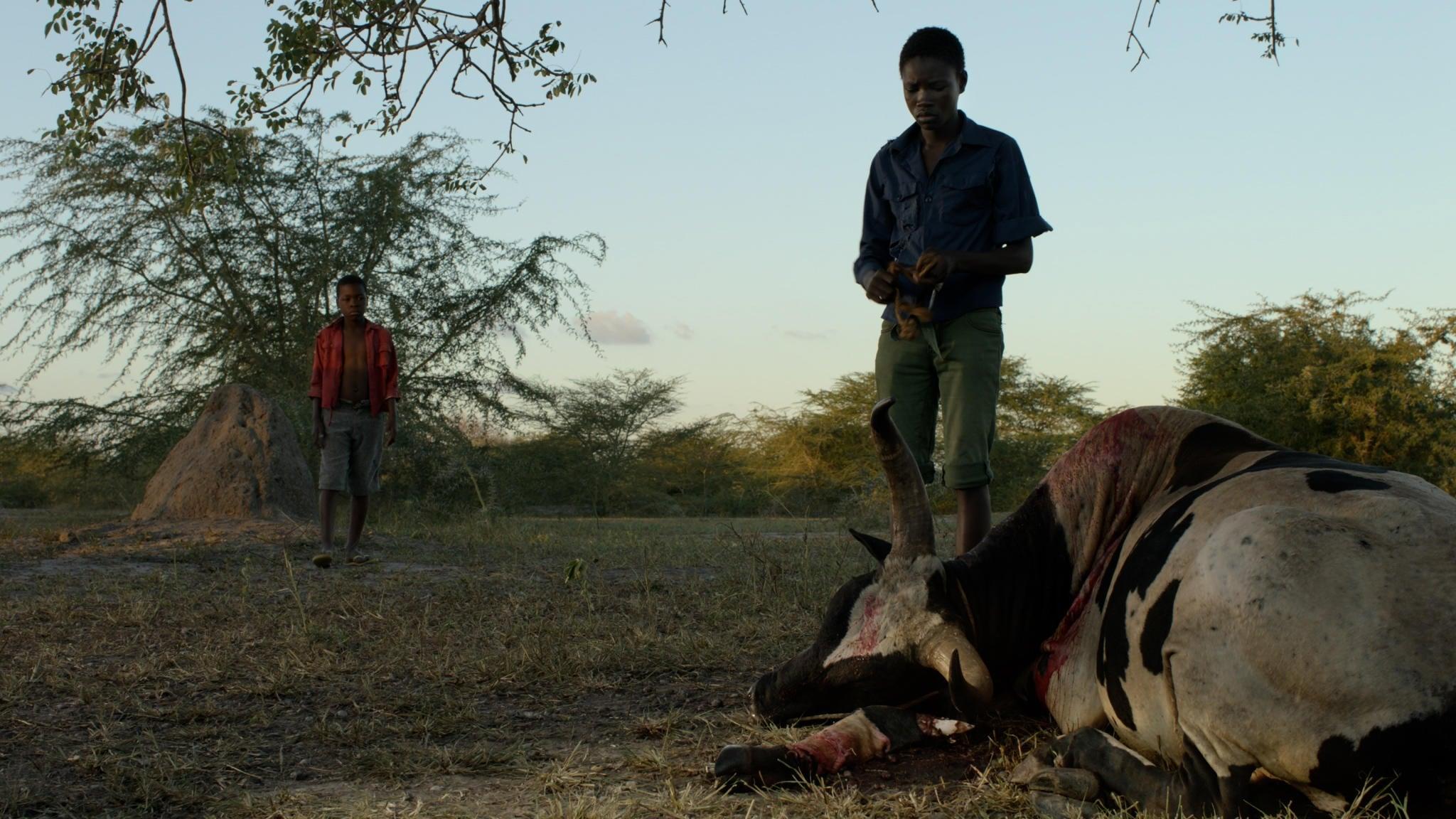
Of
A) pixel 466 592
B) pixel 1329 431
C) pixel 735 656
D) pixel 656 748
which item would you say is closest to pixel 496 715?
pixel 656 748

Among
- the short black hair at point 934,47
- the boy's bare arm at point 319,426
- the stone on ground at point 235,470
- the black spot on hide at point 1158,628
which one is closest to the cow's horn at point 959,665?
the black spot on hide at point 1158,628

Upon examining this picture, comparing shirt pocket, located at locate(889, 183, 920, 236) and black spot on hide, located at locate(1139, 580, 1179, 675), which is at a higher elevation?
shirt pocket, located at locate(889, 183, 920, 236)

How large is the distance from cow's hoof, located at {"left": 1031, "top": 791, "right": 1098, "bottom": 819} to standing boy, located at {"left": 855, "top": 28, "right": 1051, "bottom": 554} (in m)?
1.42

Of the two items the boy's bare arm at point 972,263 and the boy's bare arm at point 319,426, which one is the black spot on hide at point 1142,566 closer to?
the boy's bare arm at point 972,263

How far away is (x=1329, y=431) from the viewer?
1764 centimetres

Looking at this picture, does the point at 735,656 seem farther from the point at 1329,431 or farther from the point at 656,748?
the point at 1329,431

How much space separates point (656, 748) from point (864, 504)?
7.06m

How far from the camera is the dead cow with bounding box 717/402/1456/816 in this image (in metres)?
2.40

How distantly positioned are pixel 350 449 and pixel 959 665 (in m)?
5.96

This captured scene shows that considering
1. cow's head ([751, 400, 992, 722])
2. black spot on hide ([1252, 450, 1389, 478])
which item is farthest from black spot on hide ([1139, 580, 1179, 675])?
cow's head ([751, 400, 992, 722])

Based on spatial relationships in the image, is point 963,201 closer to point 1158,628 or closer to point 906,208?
point 906,208

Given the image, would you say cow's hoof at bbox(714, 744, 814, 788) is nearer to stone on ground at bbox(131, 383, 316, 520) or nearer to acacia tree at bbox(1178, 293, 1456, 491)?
stone on ground at bbox(131, 383, 316, 520)

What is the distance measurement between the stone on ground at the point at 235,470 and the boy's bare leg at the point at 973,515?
23.9 feet

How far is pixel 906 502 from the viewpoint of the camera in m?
3.33
